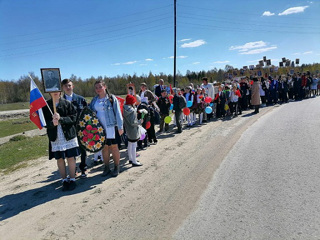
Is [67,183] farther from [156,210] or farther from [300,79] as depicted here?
[300,79]

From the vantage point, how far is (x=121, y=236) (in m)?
3.25

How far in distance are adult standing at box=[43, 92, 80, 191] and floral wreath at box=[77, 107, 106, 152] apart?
17 centimetres

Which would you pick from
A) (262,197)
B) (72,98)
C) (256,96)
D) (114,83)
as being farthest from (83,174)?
(114,83)

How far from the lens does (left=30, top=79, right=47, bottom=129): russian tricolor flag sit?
449 centimetres

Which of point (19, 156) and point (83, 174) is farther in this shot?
point (19, 156)

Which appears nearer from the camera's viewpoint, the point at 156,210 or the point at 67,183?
the point at 156,210

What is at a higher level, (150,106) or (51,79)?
(51,79)

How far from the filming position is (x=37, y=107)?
4.51m

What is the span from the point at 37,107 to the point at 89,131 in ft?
3.79

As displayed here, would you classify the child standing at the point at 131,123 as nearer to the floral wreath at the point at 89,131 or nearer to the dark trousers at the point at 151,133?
the floral wreath at the point at 89,131

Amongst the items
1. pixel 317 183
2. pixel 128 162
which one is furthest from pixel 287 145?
pixel 128 162

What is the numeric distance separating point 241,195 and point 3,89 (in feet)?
217

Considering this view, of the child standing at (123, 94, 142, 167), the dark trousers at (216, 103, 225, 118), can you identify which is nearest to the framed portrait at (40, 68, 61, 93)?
the child standing at (123, 94, 142, 167)

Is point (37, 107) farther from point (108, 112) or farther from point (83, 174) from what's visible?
point (83, 174)
